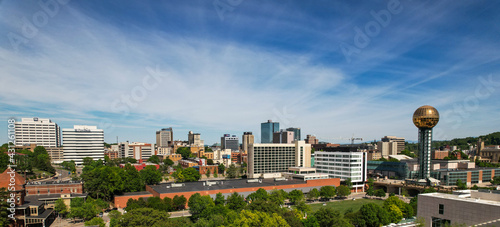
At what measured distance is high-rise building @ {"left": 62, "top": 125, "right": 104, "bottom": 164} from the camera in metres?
89.7

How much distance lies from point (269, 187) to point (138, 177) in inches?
969

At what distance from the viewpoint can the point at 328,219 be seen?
88.5 feet

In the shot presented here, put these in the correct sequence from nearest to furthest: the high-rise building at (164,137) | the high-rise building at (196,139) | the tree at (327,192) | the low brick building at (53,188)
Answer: the low brick building at (53,188) < the tree at (327,192) < the high-rise building at (196,139) < the high-rise building at (164,137)

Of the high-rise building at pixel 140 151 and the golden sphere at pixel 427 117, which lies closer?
the golden sphere at pixel 427 117

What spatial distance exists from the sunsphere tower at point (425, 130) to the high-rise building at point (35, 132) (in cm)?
12028

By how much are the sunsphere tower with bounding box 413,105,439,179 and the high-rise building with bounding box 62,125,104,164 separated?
9709 centimetres

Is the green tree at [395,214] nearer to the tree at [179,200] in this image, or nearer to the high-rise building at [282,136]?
the tree at [179,200]

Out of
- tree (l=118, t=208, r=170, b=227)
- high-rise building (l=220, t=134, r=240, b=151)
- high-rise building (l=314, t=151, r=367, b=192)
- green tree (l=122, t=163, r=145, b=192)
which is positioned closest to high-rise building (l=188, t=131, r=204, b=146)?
high-rise building (l=220, t=134, r=240, b=151)

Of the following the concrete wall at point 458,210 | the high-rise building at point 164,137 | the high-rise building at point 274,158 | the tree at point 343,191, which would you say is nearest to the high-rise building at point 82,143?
the high-rise building at point 274,158

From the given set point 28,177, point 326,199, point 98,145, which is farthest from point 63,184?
point 98,145

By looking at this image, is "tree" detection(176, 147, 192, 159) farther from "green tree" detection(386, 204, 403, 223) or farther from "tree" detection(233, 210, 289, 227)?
"tree" detection(233, 210, 289, 227)

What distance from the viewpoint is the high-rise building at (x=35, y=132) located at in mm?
93875

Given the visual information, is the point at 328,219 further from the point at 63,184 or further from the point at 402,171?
the point at 402,171

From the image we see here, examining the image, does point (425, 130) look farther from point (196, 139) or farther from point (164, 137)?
point (164, 137)
